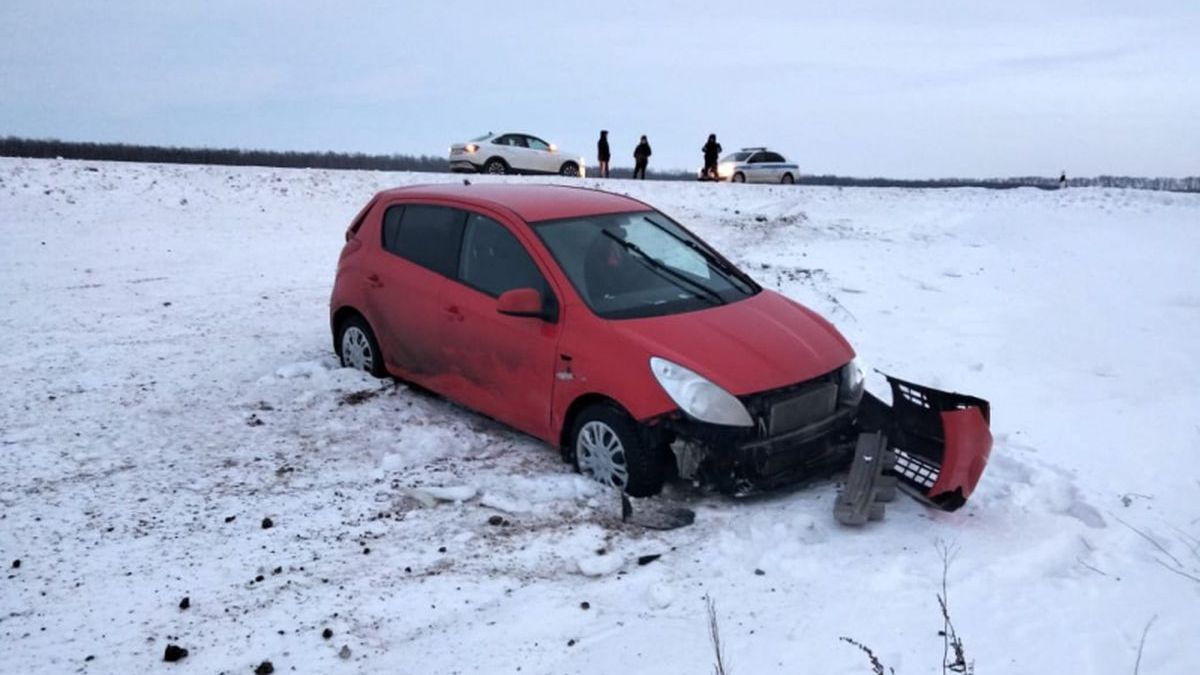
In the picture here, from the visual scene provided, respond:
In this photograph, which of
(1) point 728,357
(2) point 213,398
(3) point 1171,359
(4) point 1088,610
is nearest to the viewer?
(4) point 1088,610

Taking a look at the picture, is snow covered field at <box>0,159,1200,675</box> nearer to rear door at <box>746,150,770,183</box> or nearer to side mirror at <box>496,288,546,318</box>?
side mirror at <box>496,288,546,318</box>

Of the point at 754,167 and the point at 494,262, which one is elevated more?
the point at 754,167

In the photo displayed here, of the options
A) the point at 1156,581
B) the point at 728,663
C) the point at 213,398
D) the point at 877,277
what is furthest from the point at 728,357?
the point at 877,277

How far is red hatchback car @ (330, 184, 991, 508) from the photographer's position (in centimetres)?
489

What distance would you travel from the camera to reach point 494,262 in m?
5.99

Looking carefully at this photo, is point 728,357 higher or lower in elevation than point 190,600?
higher

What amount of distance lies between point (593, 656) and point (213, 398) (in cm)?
448

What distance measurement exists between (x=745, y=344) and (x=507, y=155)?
2166cm

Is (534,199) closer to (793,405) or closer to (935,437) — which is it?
(793,405)

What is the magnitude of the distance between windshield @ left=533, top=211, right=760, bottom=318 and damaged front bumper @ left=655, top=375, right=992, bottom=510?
3.02ft

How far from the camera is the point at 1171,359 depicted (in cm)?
944

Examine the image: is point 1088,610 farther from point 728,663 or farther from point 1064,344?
point 1064,344

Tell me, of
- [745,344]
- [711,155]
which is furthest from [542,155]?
[745,344]

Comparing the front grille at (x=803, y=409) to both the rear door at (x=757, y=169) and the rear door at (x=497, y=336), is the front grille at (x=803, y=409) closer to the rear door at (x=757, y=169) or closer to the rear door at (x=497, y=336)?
the rear door at (x=497, y=336)
